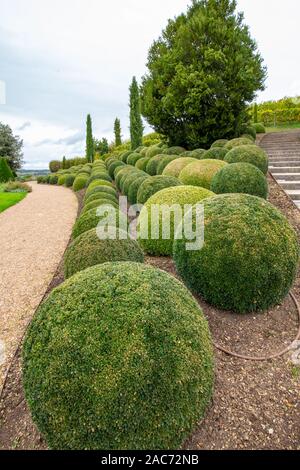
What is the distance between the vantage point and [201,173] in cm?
→ 874

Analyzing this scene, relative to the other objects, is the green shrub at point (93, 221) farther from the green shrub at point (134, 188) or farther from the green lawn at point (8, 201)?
the green lawn at point (8, 201)

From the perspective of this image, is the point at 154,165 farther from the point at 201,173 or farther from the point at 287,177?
the point at 287,177

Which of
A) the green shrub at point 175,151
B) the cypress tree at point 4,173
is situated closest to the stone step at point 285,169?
the green shrub at point 175,151

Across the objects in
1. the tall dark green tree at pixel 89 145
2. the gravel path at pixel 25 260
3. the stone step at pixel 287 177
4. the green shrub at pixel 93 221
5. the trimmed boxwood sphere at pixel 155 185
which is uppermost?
the tall dark green tree at pixel 89 145

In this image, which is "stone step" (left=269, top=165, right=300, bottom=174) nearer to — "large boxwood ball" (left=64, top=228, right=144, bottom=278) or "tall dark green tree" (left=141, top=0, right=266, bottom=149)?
"tall dark green tree" (left=141, top=0, right=266, bottom=149)

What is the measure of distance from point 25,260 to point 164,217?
3.95 metres

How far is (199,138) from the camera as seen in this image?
14.1 metres

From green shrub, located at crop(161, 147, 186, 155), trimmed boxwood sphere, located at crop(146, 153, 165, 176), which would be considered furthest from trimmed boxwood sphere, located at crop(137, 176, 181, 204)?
Result: green shrub, located at crop(161, 147, 186, 155)

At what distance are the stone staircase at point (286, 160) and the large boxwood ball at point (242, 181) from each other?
1912 millimetres

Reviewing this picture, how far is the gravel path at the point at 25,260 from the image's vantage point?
4.56m

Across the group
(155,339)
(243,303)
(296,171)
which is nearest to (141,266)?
(155,339)
